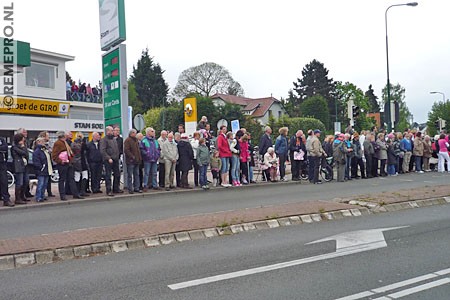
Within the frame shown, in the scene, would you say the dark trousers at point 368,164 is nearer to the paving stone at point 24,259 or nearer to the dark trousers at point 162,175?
the dark trousers at point 162,175

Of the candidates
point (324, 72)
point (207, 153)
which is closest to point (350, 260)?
point (207, 153)

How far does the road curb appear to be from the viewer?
21.1 feet

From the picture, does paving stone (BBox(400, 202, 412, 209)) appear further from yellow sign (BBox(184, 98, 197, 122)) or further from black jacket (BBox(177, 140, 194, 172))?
yellow sign (BBox(184, 98, 197, 122))

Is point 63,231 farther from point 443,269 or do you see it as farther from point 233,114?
point 233,114

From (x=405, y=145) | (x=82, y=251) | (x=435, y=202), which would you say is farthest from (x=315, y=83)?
(x=82, y=251)

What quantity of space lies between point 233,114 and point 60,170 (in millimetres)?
39454

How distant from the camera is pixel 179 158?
48.2 ft

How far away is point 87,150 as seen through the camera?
1333 centimetres

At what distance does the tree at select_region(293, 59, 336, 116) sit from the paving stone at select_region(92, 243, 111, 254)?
90.4 metres

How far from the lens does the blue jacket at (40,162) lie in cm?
1205

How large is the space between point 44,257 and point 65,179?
6.57 m

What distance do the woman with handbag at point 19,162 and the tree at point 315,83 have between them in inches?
3406

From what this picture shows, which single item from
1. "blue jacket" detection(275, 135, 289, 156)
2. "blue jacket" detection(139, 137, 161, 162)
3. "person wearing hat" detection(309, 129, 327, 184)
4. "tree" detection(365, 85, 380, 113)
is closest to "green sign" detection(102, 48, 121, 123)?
"blue jacket" detection(139, 137, 161, 162)

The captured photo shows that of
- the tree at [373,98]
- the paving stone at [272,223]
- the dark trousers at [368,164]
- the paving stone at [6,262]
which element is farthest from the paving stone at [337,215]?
the tree at [373,98]
